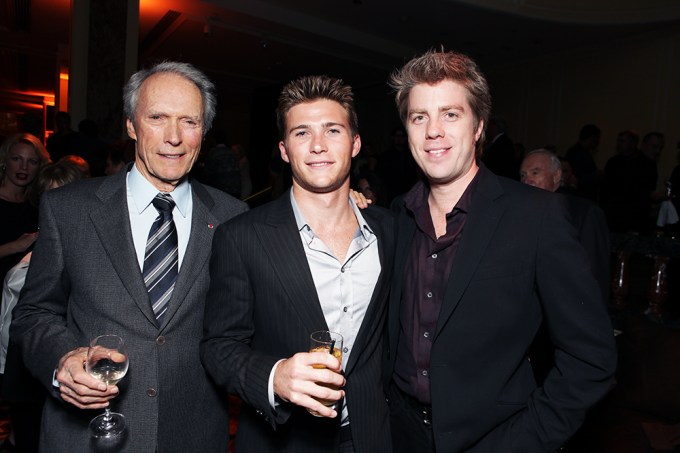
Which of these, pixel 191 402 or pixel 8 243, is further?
pixel 8 243

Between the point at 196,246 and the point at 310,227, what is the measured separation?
0.40m

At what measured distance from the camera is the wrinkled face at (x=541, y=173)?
3.51m

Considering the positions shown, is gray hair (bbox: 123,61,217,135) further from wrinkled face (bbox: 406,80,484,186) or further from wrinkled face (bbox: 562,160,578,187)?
wrinkled face (bbox: 562,160,578,187)

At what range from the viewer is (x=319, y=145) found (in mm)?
1703

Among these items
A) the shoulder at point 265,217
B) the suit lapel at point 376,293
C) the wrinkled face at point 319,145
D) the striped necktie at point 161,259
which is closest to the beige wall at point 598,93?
the suit lapel at point 376,293

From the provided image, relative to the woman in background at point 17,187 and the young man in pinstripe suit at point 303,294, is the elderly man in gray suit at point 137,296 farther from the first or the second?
the woman in background at point 17,187

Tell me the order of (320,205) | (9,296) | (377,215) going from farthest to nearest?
(9,296)
(377,215)
(320,205)

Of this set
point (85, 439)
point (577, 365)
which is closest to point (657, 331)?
point (577, 365)

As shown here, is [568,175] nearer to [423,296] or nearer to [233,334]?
[423,296]

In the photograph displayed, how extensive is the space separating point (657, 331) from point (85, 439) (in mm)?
2540

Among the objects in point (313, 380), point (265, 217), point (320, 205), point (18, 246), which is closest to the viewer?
point (313, 380)

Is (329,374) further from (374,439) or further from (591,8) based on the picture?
(591,8)

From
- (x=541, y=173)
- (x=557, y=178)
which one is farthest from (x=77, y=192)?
(x=557, y=178)

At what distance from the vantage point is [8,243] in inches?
114
